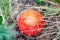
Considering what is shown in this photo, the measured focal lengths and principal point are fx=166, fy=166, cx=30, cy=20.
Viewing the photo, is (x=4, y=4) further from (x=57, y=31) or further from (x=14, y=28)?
(x=57, y=31)

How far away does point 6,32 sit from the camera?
1.30 meters

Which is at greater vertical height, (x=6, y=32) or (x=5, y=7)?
(x=5, y=7)

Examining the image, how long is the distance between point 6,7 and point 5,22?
0.12m

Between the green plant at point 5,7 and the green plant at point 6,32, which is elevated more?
the green plant at point 5,7

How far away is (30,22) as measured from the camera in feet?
4.25

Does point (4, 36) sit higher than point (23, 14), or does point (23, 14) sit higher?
point (23, 14)

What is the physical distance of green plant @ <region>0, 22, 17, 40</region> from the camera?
1285 mm

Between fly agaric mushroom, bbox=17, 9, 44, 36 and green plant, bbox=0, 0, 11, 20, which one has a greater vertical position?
green plant, bbox=0, 0, 11, 20

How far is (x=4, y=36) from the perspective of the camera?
1281mm

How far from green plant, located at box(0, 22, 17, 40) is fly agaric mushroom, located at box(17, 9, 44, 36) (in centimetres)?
7

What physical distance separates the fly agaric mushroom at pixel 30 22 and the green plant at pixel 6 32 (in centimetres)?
7

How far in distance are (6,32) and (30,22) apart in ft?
0.67

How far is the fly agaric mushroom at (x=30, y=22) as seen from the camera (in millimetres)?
1297

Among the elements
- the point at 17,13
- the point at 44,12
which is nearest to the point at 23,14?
the point at 17,13
